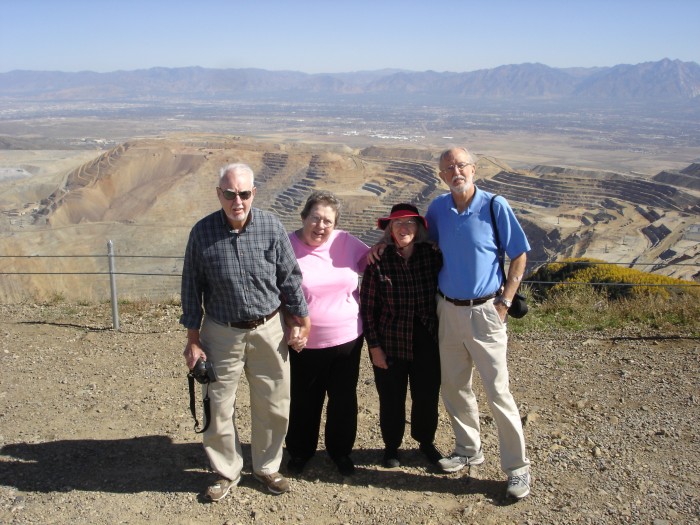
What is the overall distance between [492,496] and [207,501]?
1438 mm

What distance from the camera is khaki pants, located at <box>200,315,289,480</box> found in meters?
3.02

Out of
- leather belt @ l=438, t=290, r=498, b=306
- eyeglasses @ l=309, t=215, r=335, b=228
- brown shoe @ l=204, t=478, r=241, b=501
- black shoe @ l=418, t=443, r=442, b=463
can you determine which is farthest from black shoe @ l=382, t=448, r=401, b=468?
eyeglasses @ l=309, t=215, r=335, b=228

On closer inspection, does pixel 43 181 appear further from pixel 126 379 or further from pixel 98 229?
pixel 126 379

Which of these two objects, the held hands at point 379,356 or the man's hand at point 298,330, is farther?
the held hands at point 379,356

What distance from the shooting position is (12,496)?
3.24 metres

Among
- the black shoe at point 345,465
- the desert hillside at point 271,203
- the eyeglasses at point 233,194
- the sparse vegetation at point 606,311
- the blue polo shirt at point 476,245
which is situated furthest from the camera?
the desert hillside at point 271,203

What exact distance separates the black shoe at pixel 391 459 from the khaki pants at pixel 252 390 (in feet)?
2.01

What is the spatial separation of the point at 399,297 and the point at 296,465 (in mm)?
1100

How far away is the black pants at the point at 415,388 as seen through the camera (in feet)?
10.8

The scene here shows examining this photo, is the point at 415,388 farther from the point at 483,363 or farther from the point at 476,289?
the point at 476,289

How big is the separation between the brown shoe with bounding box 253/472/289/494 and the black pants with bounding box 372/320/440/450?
61cm

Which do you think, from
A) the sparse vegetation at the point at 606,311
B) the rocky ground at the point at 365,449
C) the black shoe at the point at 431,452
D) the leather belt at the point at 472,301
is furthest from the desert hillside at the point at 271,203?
the leather belt at the point at 472,301

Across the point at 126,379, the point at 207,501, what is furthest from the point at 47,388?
the point at 207,501

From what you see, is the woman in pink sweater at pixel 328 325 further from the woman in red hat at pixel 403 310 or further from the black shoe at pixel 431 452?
the black shoe at pixel 431 452
